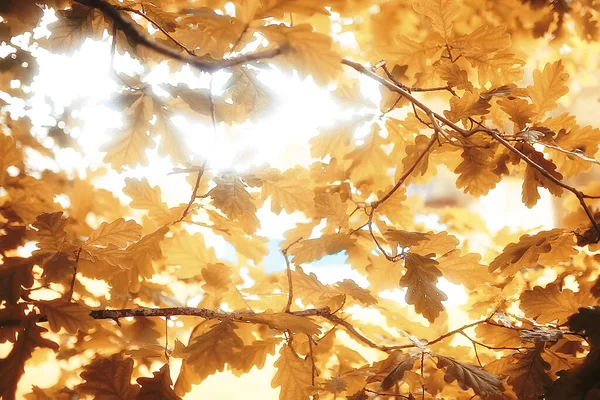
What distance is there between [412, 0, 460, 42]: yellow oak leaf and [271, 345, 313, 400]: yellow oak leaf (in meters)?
0.65

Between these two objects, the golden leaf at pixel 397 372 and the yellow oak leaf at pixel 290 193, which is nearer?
the golden leaf at pixel 397 372

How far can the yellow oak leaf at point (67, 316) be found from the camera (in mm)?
663

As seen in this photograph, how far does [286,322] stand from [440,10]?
0.60m

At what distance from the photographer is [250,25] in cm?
56

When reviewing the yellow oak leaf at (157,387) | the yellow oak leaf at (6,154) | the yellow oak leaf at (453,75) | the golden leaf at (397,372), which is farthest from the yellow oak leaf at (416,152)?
the yellow oak leaf at (6,154)

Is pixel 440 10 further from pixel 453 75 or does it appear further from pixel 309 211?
pixel 309 211

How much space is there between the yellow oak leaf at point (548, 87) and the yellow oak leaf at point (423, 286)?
0.38 meters

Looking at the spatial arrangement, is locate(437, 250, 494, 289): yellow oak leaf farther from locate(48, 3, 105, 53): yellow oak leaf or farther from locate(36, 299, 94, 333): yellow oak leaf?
locate(48, 3, 105, 53): yellow oak leaf

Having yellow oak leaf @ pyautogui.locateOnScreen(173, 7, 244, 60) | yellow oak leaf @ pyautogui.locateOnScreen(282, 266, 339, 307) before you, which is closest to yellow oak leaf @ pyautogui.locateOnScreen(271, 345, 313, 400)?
yellow oak leaf @ pyautogui.locateOnScreen(282, 266, 339, 307)

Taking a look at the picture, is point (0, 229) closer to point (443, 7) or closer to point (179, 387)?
point (179, 387)

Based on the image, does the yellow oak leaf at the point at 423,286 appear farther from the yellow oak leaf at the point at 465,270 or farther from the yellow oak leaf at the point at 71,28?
the yellow oak leaf at the point at 71,28

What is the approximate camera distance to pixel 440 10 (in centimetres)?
75

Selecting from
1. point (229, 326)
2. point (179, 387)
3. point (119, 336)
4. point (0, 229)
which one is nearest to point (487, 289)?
point (229, 326)

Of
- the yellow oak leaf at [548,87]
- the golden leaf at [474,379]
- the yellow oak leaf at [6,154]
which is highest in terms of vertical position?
the yellow oak leaf at [6,154]
